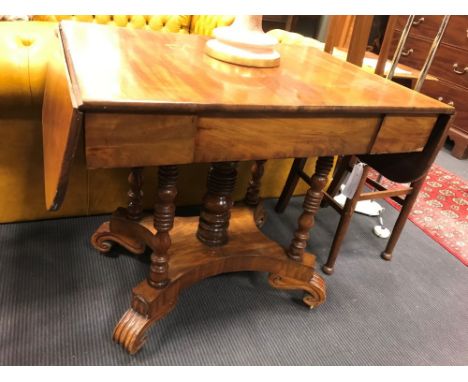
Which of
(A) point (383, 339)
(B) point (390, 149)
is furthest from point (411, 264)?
(B) point (390, 149)

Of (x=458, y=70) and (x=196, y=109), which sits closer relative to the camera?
(x=196, y=109)

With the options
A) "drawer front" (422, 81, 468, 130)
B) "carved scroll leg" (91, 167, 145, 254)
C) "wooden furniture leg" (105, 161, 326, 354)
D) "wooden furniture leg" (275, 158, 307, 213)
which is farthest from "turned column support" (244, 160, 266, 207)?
"drawer front" (422, 81, 468, 130)

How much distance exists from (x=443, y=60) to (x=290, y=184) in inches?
75.9

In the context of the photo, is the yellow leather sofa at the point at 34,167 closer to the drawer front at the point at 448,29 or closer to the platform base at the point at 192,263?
the platform base at the point at 192,263

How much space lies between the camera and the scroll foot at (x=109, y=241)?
1.44 m

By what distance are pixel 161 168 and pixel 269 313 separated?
65 centimetres

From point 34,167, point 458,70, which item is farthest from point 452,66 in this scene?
point 34,167

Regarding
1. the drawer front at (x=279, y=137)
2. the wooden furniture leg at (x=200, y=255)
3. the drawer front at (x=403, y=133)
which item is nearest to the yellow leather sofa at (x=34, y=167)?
the wooden furniture leg at (x=200, y=255)

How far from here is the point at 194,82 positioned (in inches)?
35.5

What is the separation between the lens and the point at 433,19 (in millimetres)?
3012

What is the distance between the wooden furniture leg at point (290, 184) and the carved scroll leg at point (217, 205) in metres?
0.57

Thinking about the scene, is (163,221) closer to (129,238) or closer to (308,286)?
(129,238)

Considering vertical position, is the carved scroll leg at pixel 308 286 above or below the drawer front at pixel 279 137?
below

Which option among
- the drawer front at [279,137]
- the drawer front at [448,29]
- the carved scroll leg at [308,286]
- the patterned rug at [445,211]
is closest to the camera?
the drawer front at [279,137]
